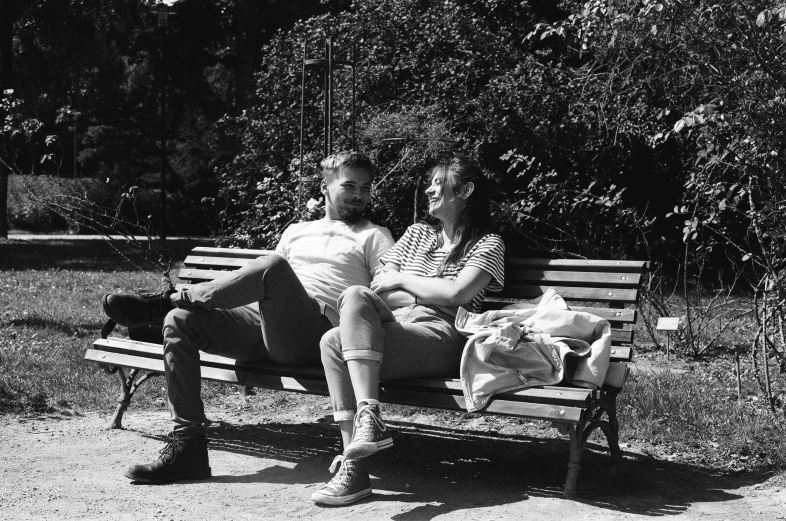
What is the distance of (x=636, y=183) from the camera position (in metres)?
13.2

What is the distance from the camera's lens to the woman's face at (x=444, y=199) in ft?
14.0

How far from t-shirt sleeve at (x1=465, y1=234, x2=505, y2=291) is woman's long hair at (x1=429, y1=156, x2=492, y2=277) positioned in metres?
0.05

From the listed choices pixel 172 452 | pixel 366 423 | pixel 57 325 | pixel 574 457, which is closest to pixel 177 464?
pixel 172 452

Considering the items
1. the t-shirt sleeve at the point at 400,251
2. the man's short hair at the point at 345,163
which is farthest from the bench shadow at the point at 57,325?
the t-shirt sleeve at the point at 400,251

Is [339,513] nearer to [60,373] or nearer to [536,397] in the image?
[536,397]

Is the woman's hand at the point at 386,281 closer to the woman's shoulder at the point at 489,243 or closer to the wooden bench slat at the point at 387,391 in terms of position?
the woman's shoulder at the point at 489,243

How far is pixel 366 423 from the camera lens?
11.9 feet

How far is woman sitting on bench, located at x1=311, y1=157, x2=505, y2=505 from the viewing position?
12.0 feet

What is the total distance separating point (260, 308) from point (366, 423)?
0.79 m

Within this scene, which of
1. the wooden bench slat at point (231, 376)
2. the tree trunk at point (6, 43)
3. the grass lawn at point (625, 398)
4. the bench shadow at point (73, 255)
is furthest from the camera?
the tree trunk at point (6, 43)

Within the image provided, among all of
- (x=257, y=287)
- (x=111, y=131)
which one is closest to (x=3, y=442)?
(x=257, y=287)

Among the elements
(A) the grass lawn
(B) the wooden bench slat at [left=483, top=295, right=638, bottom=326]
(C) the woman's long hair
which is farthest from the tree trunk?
(B) the wooden bench slat at [left=483, top=295, right=638, bottom=326]

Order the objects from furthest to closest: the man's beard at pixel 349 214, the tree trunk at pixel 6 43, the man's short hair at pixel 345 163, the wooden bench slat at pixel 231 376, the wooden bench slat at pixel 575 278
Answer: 1. the tree trunk at pixel 6 43
2. the man's beard at pixel 349 214
3. the man's short hair at pixel 345 163
4. the wooden bench slat at pixel 575 278
5. the wooden bench slat at pixel 231 376

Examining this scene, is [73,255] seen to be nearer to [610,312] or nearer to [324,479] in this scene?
[324,479]
